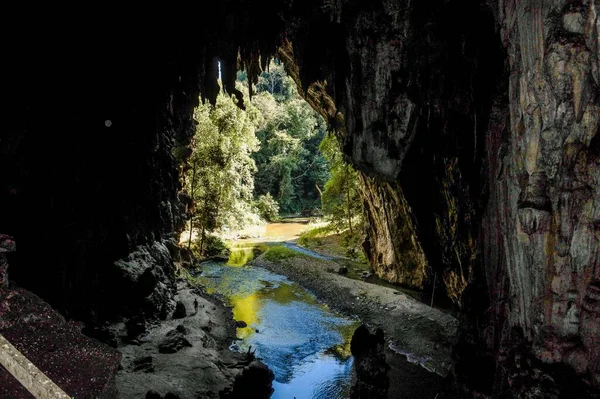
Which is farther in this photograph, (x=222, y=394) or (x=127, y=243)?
(x=127, y=243)

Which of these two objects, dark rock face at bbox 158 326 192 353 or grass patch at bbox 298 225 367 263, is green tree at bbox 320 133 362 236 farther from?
dark rock face at bbox 158 326 192 353

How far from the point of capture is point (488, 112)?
9398mm

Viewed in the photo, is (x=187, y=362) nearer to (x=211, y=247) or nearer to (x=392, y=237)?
(x=392, y=237)

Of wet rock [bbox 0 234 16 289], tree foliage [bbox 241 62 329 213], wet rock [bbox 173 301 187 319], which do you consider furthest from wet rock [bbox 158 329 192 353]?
tree foliage [bbox 241 62 329 213]

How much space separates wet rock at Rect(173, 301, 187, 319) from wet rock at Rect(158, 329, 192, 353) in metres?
1.97

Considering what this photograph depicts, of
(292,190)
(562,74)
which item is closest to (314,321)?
(562,74)


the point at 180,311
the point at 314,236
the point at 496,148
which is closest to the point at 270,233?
the point at 314,236

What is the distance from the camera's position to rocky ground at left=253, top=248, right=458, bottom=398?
454 inches

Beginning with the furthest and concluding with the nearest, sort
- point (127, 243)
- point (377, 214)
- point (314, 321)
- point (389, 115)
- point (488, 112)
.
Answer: point (377, 214)
point (314, 321)
point (127, 243)
point (389, 115)
point (488, 112)

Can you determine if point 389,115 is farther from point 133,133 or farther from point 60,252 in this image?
point 60,252

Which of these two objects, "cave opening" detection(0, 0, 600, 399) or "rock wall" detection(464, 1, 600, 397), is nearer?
"rock wall" detection(464, 1, 600, 397)

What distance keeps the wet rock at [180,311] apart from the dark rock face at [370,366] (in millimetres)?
7598

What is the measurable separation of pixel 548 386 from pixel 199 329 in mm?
10765

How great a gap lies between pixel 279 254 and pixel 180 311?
1311 cm
